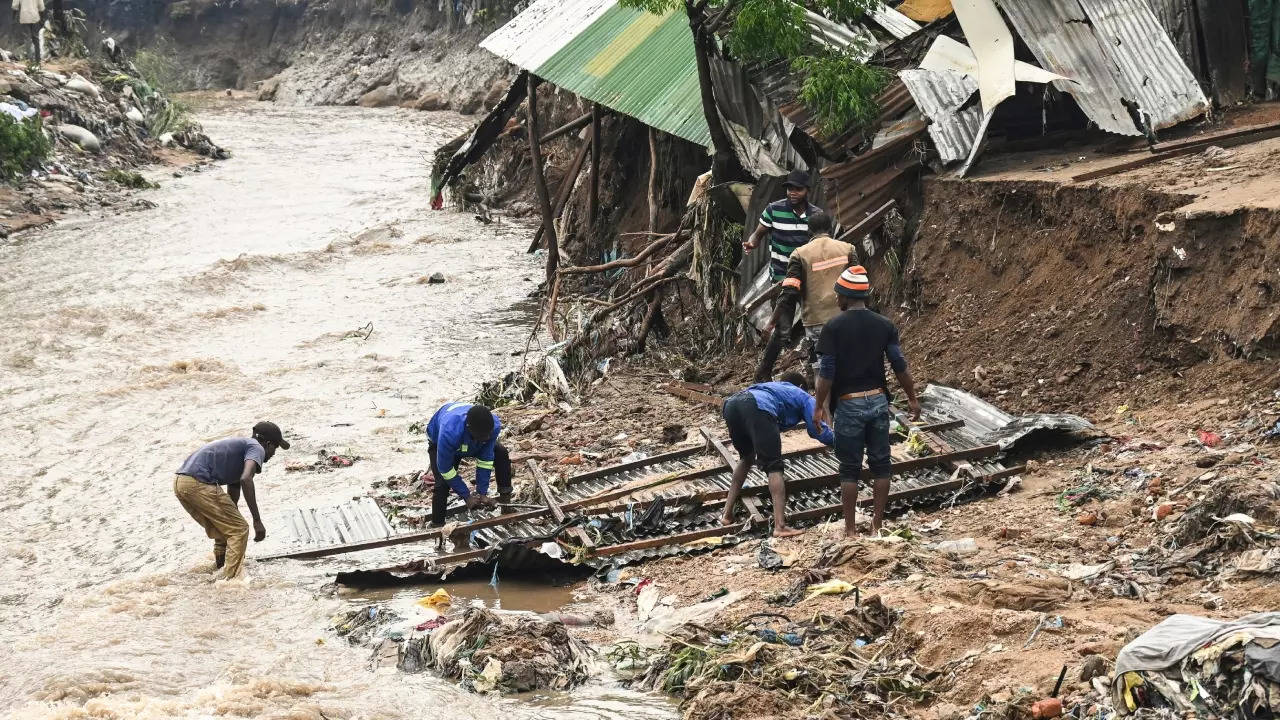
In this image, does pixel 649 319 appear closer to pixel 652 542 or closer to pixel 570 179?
pixel 570 179

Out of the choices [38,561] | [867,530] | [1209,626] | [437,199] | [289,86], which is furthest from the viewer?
[289,86]

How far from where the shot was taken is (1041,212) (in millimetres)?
9375

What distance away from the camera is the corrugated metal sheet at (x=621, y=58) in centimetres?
1344

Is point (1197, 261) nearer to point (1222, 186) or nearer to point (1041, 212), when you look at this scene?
point (1222, 186)

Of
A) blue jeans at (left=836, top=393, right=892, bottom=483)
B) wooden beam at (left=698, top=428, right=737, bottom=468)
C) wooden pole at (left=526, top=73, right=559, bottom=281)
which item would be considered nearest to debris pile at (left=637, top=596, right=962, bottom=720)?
blue jeans at (left=836, top=393, right=892, bottom=483)

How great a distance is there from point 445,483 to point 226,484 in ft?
4.56

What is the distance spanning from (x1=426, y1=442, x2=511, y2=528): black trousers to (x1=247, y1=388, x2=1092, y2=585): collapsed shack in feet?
0.48

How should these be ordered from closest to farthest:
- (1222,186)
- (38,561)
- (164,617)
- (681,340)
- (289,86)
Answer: (164,617) → (1222,186) → (38,561) → (681,340) → (289,86)

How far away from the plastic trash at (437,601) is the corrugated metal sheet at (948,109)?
17.6 ft

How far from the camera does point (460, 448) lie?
326 inches

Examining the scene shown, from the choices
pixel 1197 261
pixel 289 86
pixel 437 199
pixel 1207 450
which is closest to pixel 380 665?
pixel 1207 450

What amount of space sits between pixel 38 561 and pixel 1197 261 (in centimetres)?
811

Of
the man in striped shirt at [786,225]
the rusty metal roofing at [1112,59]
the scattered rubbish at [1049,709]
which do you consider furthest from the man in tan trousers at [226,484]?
the rusty metal roofing at [1112,59]

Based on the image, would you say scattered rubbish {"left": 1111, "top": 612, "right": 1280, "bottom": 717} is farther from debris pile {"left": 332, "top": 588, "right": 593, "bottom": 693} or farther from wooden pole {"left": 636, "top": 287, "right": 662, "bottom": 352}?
wooden pole {"left": 636, "top": 287, "right": 662, "bottom": 352}
